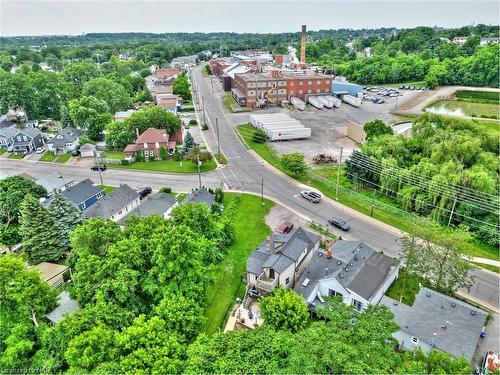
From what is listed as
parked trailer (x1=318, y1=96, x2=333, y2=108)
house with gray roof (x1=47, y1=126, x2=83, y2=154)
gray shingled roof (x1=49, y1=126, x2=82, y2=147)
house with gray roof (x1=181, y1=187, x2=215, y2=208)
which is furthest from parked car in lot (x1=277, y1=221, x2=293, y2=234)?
parked trailer (x1=318, y1=96, x2=333, y2=108)

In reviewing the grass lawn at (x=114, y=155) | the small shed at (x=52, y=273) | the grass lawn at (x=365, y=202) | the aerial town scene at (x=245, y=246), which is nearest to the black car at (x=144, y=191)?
the aerial town scene at (x=245, y=246)

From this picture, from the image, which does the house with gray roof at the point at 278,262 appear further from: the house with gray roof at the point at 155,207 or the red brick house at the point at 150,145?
the red brick house at the point at 150,145

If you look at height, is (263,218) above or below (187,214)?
below

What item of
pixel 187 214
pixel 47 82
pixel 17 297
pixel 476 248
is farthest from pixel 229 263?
pixel 47 82

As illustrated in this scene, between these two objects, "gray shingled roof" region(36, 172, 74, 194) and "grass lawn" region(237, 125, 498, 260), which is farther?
"gray shingled roof" region(36, 172, 74, 194)

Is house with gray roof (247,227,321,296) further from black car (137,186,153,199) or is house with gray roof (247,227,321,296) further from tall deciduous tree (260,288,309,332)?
black car (137,186,153,199)

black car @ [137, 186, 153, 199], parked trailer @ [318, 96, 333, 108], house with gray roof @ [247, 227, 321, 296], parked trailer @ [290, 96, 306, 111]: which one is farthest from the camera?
parked trailer @ [318, 96, 333, 108]

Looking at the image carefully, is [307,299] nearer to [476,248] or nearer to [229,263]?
[229,263]

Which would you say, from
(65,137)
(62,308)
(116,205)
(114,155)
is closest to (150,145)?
(114,155)
